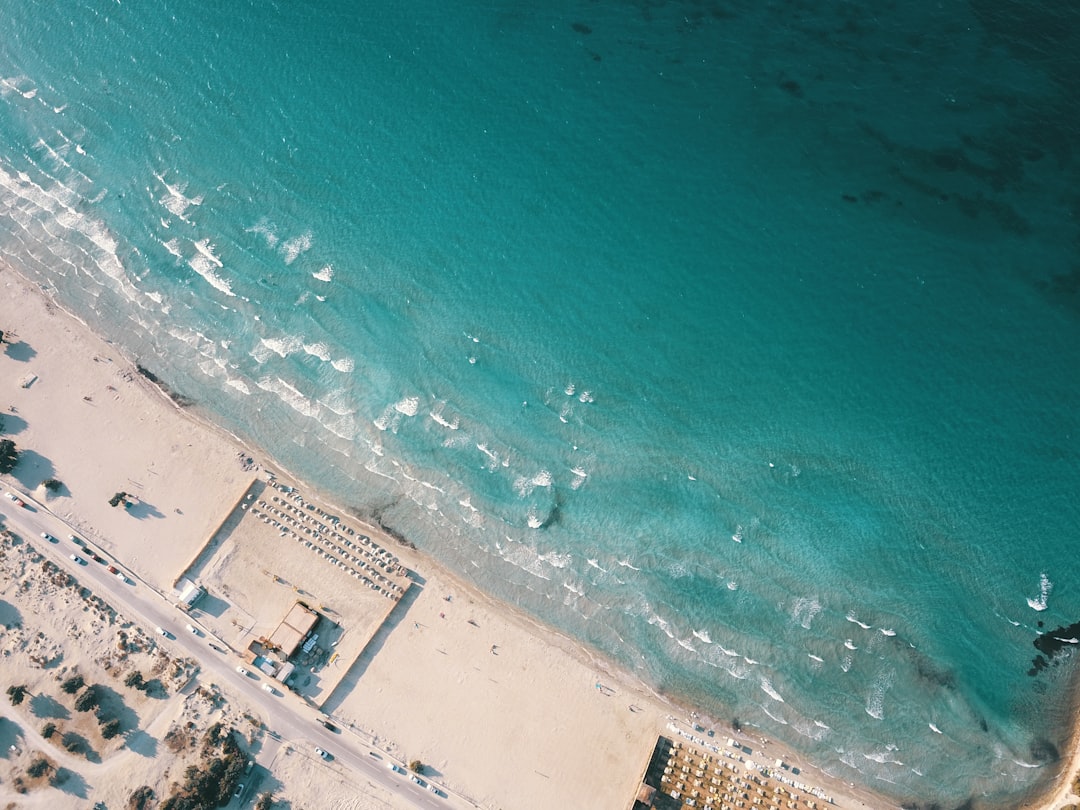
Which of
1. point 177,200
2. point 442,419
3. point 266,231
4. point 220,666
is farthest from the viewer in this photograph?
point 177,200

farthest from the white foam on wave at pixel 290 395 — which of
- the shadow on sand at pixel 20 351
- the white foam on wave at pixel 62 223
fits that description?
the shadow on sand at pixel 20 351

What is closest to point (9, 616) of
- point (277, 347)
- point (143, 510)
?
point (143, 510)

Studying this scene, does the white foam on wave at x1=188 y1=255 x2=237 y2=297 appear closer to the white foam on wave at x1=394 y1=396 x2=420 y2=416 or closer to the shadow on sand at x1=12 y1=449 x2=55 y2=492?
the white foam on wave at x1=394 y1=396 x2=420 y2=416

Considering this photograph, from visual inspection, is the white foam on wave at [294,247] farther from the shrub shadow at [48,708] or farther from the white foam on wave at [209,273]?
the shrub shadow at [48,708]

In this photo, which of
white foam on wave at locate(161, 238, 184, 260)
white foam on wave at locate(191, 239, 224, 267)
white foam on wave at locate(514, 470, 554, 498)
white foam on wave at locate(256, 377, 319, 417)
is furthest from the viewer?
white foam on wave at locate(161, 238, 184, 260)

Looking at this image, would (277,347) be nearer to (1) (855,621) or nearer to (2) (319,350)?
(2) (319,350)

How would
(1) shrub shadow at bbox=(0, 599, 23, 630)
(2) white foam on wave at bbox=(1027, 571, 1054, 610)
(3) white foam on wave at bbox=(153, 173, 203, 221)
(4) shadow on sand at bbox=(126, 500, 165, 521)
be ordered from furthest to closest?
1. (3) white foam on wave at bbox=(153, 173, 203, 221)
2. (4) shadow on sand at bbox=(126, 500, 165, 521)
3. (1) shrub shadow at bbox=(0, 599, 23, 630)
4. (2) white foam on wave at bbox=(1027, 571, 1054, 610)

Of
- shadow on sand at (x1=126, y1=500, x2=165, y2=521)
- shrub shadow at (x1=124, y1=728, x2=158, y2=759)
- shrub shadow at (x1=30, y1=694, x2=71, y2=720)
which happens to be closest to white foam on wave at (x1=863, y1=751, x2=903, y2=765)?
shrub shadow at (x1=124, y1=728, x2=158, y2=759)
